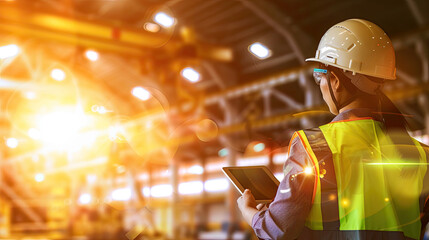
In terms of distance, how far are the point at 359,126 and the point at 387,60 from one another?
0.35 m

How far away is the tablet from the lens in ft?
6.15

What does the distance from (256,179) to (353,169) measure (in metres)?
0.45

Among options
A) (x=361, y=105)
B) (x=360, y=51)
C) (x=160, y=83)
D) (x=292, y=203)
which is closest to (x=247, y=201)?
(x=292, y=203)

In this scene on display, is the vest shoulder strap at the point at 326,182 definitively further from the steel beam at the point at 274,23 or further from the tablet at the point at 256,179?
the steel beam at the point at 274,23

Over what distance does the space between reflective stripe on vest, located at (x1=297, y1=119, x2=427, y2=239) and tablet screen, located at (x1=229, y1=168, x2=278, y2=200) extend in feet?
0.98

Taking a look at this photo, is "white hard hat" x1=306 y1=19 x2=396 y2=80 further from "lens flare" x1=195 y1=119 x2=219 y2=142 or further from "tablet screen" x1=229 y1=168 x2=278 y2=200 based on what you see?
"lens flare" x1=195 y1=119 x2=219 y2=142

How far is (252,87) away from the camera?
11750mm

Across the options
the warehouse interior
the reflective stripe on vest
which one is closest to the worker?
the reflective stripe on vest

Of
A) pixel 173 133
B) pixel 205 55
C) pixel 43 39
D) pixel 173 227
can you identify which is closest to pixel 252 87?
pixel 205 55

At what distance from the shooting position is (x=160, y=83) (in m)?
11.5

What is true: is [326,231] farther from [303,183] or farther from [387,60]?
[387,60]

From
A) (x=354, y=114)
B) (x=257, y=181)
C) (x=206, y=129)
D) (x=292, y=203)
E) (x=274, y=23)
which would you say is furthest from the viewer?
(x=206, y=129)

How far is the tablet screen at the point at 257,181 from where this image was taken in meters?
1.88

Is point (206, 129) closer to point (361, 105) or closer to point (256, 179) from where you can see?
point (256, 179)
